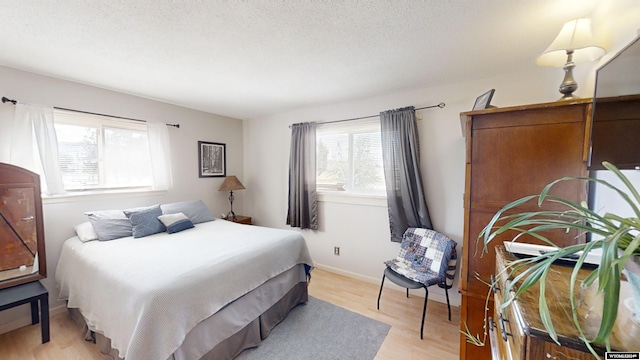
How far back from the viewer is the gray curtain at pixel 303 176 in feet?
11.0

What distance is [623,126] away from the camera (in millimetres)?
Result: 911

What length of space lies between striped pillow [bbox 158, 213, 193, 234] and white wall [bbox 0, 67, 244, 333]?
592 mm

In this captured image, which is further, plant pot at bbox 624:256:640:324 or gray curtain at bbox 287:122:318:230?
gray curtain at bbox 287:122:318:230

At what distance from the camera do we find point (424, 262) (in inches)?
94.2

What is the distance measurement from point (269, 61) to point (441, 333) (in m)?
2.79

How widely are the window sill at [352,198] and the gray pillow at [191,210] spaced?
1.57 metres

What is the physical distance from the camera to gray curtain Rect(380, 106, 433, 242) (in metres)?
2.61

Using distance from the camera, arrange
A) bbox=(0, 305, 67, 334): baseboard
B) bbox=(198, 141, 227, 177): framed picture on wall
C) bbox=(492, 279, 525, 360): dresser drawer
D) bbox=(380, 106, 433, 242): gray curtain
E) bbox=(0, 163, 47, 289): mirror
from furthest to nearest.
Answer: bbox=(198, 141, 227, 177): framed picture on wall → bbox=(380, 106, 433, 242): gray curtain → bbox=(0, 305, 67, 334): baseboard → bbox=(0, 163, 47, 289): mirror → bbox=(492, 279, 525, 360): dresser drawer

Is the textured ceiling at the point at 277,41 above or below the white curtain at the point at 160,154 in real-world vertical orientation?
above

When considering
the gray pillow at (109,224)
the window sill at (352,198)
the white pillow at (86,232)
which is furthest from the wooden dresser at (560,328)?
the white pillow at (86,232)

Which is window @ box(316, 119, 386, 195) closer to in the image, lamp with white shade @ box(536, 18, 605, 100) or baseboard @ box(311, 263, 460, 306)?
baseboard @ box(311, 263, 460, 306)

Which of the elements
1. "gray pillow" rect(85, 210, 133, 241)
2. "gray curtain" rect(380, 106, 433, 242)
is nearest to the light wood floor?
"gray curtain" rect(380, 106, 433, 242)

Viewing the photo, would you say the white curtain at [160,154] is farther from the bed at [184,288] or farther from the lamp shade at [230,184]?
the bed at [184,288]

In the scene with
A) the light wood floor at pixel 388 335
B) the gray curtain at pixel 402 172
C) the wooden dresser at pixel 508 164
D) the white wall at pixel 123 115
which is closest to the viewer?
the wooden dresser at pixel 508 164
